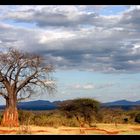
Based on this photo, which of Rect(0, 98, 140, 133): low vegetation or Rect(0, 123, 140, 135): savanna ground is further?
Rect(0, 98, 140, 133): low vegetation

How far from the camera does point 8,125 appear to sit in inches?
890

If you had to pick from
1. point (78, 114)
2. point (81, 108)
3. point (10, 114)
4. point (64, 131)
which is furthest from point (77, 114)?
point (64, 131)

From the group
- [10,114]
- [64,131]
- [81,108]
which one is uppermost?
[81,108]

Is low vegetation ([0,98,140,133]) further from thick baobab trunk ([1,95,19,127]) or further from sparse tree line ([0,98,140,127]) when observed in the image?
thick baobab trunk ([1,95,19,127])

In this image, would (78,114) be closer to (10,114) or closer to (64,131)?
(10,114)

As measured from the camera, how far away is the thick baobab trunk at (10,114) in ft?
74.9

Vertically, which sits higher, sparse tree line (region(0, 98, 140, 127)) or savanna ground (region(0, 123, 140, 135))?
sparse tree line (region(0, 98, 140, 127))

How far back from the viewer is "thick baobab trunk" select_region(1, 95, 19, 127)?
22844mm

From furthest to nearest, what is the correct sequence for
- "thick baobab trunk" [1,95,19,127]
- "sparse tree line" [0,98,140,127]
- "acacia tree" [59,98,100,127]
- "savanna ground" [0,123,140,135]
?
"acacia tree" [59,98,100,127] → "sparse tree line" [0,98,140,127] → "thick baobab trunk" [1,95,19,127] → "savanna ground" [0,123,140,135]

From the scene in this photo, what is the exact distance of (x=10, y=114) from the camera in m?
23.3

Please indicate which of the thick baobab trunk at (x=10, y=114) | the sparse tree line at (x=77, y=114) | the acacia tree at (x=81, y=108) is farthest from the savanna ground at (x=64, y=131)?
the acacia tree at (x=81, y=108)

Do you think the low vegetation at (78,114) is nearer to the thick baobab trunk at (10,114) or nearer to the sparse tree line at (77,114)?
the sparse tree line at (77,114)

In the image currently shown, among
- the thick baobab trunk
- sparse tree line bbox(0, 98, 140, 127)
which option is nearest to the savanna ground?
the thick baobab trunk
